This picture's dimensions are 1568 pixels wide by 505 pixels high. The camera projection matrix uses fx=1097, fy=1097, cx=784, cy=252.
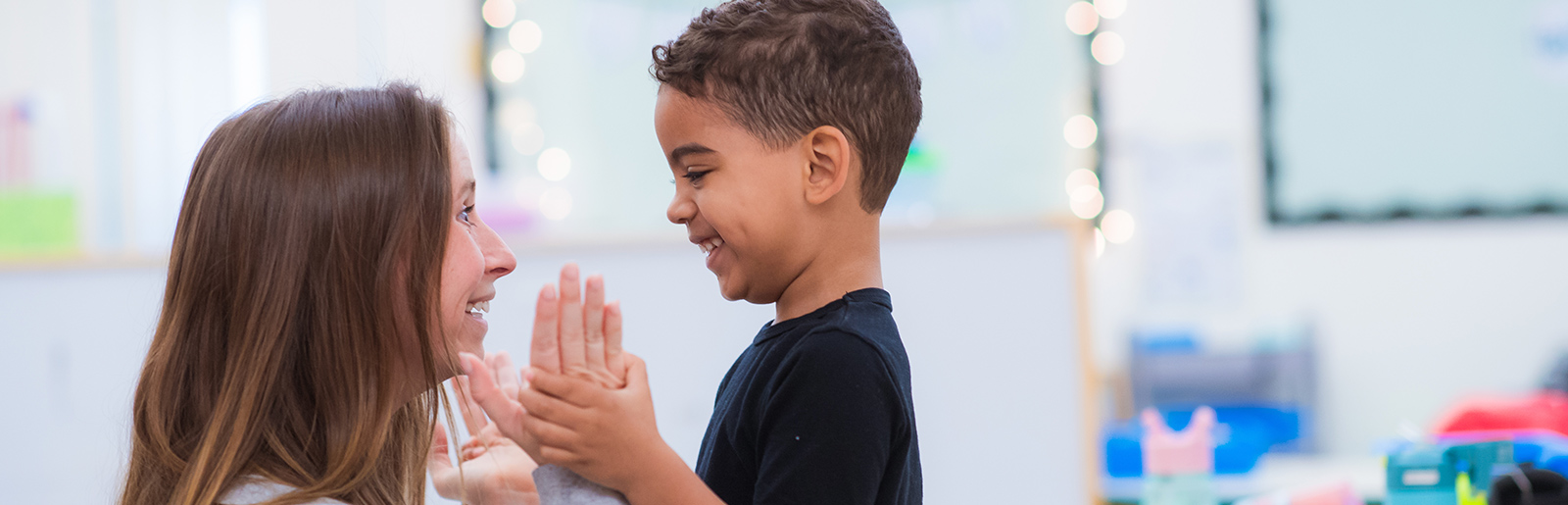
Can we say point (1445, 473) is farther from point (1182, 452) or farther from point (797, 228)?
point (797, 228)

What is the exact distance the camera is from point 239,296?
0.65 m

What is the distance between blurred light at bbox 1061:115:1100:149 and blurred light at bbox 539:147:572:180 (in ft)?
4.44

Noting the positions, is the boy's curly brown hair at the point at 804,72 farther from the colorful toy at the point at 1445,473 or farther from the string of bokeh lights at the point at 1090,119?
the string of bokeh lights at the point at 1090,119

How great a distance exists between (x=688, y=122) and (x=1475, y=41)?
302 cm

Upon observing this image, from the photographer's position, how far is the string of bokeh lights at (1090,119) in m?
2.95

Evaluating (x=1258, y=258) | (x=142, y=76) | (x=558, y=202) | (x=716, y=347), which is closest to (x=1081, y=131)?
(x=1258, y=258)

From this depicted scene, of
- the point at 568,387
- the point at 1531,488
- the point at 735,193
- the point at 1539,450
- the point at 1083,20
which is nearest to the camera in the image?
the point at 568,387

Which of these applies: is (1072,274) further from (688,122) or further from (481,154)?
(481,154)

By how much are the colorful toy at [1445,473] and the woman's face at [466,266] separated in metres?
0.85

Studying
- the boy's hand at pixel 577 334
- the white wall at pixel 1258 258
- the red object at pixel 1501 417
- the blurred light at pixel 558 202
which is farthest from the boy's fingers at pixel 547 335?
the white wall at pixel 1258 258

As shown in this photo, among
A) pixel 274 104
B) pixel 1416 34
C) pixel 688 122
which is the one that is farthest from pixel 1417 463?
pixel 1416 34

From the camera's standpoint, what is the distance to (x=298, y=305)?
2.12 feet

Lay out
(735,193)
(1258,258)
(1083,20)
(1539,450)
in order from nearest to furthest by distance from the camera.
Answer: (735,193), (1539,450), (1083,20), (1258,258)

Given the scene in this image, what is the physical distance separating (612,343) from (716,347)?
786mm
